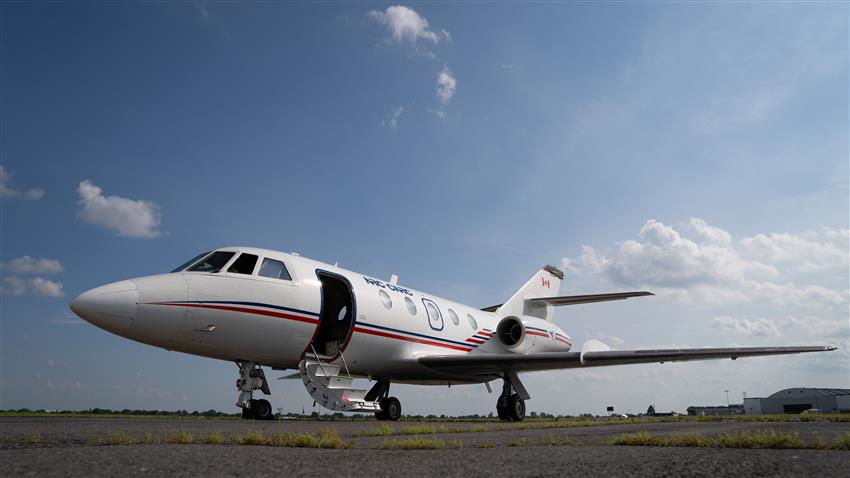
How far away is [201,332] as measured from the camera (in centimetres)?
1016

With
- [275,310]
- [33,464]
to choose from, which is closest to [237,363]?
[275,310]

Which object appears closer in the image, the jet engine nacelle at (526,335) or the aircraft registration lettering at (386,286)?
the aircraft registration lettering at (386,286)

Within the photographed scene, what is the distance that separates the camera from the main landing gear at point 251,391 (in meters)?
10.7

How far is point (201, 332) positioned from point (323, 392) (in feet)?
9.93

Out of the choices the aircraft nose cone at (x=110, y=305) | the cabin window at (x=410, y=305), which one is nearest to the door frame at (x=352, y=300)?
the cabin window at (x=410, y=305)

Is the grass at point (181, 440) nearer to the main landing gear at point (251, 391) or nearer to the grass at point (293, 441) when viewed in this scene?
the grass at point (293, 441)

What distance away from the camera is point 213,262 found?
11062 mm

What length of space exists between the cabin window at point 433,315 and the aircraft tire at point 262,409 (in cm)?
560

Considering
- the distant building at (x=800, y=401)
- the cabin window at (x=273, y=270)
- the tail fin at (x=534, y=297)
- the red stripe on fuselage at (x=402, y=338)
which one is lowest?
the distant building at (x=800, y=401)

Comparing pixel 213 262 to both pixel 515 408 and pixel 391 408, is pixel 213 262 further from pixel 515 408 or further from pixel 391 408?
pixel 515 408

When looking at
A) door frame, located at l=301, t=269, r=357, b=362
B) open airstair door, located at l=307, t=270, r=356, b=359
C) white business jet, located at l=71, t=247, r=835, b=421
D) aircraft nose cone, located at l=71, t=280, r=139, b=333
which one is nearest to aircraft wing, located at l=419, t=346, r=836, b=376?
white business jet, located at l=71, t=247, r=835, b=421

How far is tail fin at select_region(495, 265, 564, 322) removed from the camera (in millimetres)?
21734

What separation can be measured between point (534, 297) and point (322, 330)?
1113 cm

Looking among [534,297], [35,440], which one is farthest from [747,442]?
[534,297]
